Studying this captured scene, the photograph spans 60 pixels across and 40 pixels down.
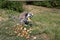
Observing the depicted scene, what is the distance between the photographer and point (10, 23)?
6.38m

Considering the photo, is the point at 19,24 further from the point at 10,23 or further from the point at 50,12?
the point at 50,12

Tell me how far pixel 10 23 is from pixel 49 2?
3635mm

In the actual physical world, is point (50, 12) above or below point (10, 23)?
below

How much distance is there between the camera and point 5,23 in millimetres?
6453

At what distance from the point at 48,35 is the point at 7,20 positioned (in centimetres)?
151

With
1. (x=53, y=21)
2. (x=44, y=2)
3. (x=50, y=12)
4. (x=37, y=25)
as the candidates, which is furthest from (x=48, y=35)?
(x=44, y=2)

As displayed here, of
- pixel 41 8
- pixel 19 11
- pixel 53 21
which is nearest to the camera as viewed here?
pixel 53 21

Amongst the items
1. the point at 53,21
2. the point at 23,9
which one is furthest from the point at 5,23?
the point at 23,9

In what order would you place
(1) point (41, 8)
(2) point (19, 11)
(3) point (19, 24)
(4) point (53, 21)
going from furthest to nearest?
(1) point (41, 8) < (2) point (19, 11) < (4) point (53, 21) < (3) point (19, 24)

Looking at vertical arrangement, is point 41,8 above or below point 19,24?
below

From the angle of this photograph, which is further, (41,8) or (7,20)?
(41,8)

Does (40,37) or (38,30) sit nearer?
(40,37)

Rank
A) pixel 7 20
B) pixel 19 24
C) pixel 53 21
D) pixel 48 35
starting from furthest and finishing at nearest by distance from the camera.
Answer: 1. pixel 53 21
2. pixel 7 20
3. pixel 19 24
4. pixel 48 35

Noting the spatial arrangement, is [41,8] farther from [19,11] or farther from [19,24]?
[19,24]
